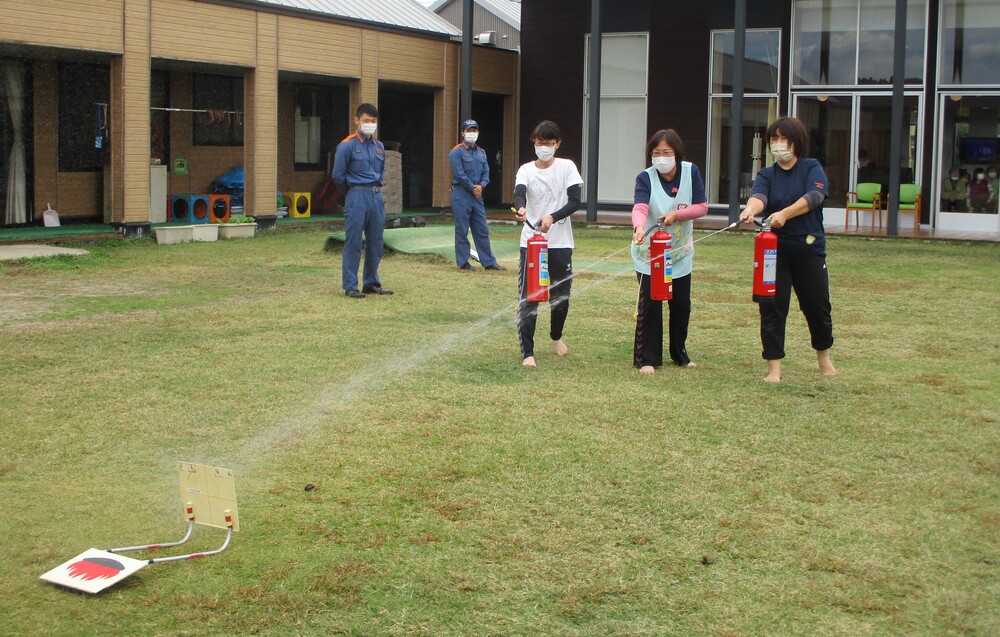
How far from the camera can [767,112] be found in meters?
22.9

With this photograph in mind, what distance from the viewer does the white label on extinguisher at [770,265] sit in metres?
7.45

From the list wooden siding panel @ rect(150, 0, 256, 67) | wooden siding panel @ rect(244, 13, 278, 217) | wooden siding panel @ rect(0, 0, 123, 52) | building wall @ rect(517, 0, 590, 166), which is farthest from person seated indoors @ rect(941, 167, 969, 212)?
wooden siding panel @ rect(0, 0, 123, 52)

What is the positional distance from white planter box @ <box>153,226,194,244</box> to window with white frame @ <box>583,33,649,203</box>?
9879 mm

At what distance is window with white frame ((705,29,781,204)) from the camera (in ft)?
74.6

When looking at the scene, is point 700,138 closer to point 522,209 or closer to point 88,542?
point 522,209

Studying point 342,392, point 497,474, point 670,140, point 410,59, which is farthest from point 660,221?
point 410,59

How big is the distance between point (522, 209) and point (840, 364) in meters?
2.55

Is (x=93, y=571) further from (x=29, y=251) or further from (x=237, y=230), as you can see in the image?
(x=237, y=230)

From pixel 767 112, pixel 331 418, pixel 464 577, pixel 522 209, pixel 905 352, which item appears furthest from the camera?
pixel 767 112

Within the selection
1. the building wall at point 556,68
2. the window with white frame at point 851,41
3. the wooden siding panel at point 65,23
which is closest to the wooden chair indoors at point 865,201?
the window with white frame at point 851,41

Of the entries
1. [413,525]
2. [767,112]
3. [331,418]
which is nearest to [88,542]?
[413,525]

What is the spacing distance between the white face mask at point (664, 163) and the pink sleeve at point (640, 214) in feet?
0.89

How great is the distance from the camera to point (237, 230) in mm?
18625

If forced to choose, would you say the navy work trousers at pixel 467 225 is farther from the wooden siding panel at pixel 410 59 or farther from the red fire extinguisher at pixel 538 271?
the wooden siding panel at pixel 410 59
